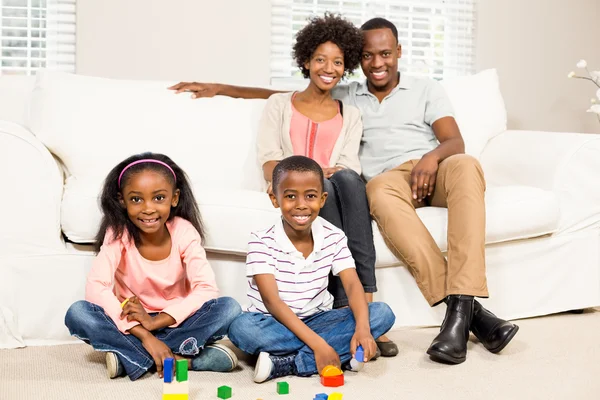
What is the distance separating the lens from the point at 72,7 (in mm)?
3211

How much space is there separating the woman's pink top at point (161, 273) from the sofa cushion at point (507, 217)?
0.57 m

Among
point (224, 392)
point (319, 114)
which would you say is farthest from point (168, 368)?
point (319, 114)

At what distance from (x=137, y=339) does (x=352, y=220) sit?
2.28ft

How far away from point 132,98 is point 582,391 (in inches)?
67.3

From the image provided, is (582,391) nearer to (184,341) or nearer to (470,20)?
(184,341)

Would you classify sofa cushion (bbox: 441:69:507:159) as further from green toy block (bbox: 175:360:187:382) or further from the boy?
green toy block (bbox: 175:360:187:382)

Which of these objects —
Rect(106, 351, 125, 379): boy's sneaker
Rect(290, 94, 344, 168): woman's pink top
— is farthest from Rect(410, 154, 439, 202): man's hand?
Rect(106, 351, 125, 379): boy's sneaker

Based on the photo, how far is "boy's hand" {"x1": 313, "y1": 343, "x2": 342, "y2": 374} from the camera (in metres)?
1.78

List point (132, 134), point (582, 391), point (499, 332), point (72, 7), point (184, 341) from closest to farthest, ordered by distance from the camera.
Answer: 1. point (582, 391)
2. point (184, 341)
3. point (499, 332)
4. point (132, 134)
5. point (72, 7)

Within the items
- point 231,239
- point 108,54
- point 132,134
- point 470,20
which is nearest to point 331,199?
point 231,239

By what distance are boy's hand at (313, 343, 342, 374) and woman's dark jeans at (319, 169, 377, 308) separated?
29 cm

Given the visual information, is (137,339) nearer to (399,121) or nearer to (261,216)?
(261,216)

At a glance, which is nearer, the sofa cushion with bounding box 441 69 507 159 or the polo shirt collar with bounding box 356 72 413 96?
the polo shirt collar with bounding box 356 72 413 96

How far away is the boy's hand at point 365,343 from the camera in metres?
1.80
